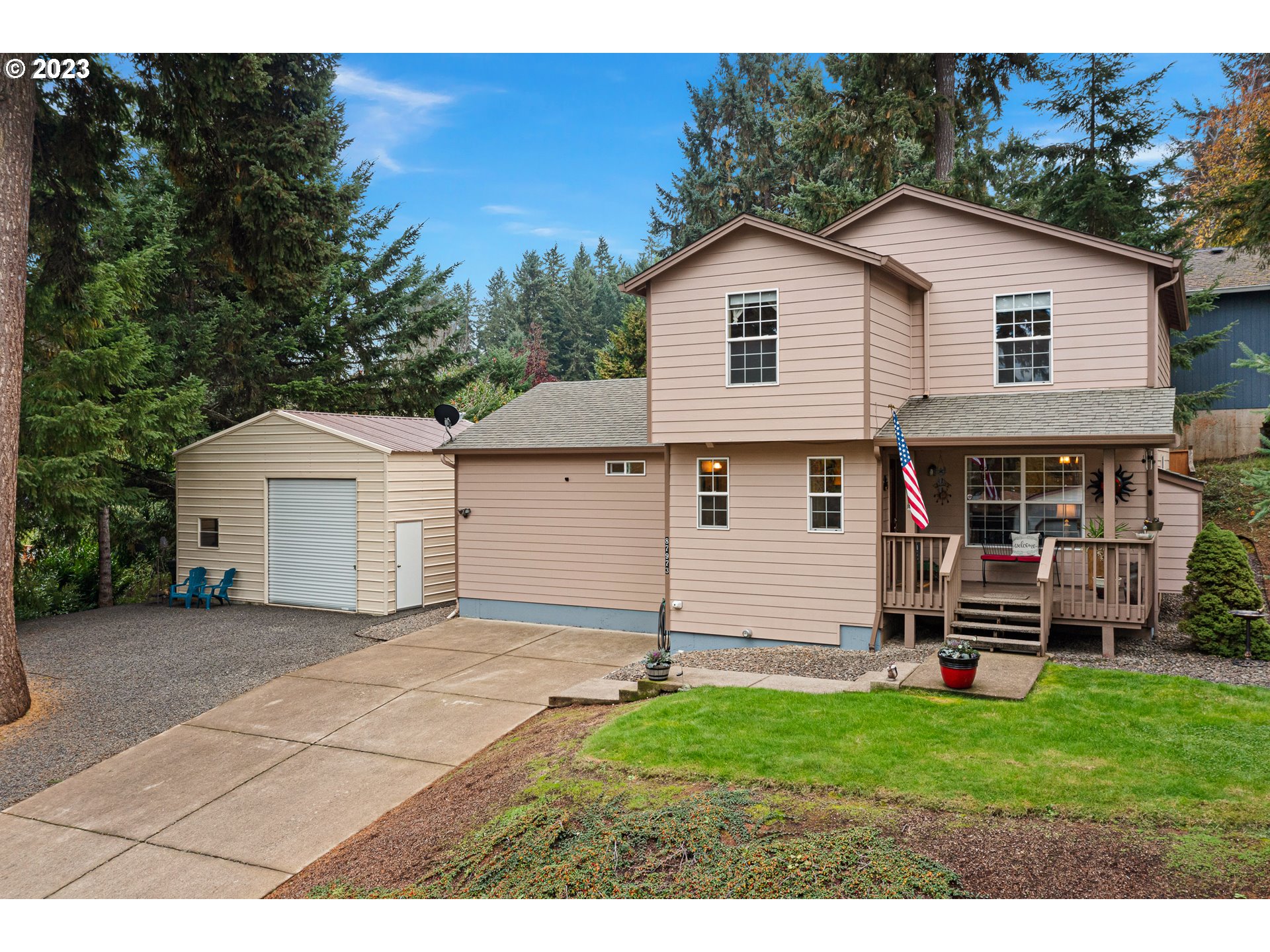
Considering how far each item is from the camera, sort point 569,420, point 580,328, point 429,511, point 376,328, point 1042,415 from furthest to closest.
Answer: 1. point 580,328
2. point 376,328
3. point 429,511
4. point 569,420
5. point 1042,415

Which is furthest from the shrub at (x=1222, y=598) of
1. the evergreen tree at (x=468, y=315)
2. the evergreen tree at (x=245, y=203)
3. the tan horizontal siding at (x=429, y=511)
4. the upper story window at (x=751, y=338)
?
the evergreen tree at (x=468, y=315)

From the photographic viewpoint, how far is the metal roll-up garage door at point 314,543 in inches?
611

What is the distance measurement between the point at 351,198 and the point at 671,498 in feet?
54.8

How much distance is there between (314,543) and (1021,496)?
42.9ft

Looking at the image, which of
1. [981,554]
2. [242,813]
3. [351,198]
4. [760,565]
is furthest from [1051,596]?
[351,198]

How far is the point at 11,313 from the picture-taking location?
364 inches

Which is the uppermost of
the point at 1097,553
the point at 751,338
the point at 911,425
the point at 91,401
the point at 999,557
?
the point at 751,338

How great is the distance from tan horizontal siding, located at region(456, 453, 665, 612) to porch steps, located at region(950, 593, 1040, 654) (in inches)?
196

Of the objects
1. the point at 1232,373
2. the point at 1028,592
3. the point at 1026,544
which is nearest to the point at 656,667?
the point at 1028,592

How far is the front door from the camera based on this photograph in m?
15.4

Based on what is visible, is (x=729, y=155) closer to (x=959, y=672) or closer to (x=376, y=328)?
(x=376, y=328)

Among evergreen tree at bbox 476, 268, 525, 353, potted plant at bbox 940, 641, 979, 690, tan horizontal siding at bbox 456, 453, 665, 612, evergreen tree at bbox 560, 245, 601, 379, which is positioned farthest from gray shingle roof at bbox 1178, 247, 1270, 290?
evergreen tree at bbox 476, 268, 525, 353

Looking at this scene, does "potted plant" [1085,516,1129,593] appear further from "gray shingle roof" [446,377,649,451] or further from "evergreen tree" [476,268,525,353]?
"evergreen tree" [476,268,525,353]

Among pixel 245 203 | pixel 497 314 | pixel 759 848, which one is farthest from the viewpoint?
pixel 497 314
